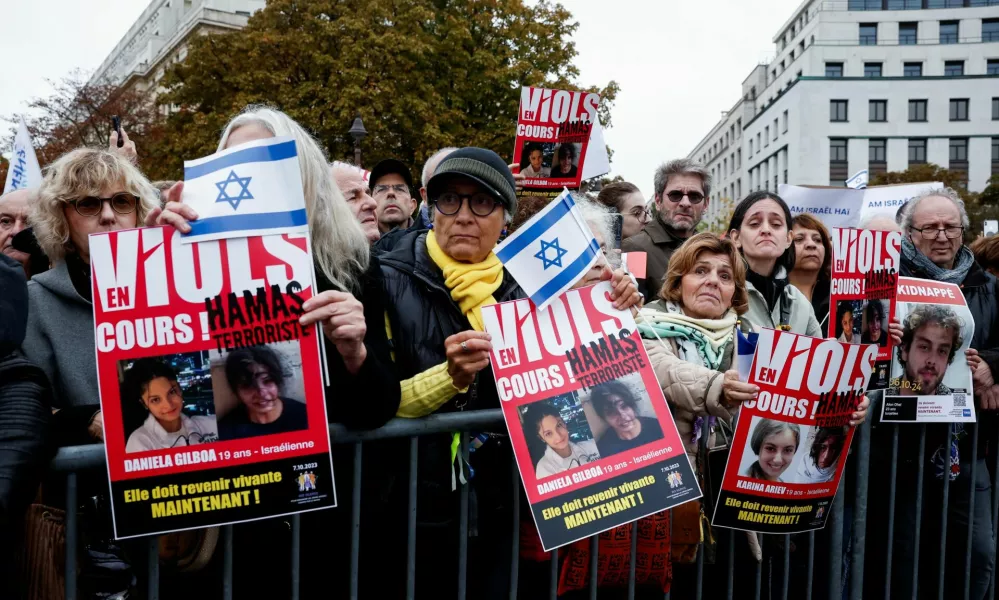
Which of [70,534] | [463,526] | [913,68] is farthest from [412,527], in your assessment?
[913,68]

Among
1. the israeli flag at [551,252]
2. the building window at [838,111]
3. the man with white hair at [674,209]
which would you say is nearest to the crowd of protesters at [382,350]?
the israeli flag at [551,252]

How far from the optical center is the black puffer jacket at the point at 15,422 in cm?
173

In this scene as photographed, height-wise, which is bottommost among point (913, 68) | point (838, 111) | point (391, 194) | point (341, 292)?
point (341, 292)

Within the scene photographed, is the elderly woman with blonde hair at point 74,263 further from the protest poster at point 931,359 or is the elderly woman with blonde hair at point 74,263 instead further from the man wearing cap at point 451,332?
the protest poster at point 931,359

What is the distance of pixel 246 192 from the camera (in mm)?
1897

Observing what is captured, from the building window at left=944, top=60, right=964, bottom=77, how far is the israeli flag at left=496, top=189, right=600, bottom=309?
242ft

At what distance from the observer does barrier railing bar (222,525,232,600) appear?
2.02 meters

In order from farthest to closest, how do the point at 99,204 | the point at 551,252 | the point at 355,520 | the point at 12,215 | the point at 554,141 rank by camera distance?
the point at 554,141 → the point at 12,215 → the point at 99,204 → the point at 551,252 → the point at 355,520

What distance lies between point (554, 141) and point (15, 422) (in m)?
4.57

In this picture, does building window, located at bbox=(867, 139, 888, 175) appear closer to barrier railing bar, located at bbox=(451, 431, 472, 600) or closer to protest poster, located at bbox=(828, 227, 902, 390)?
protest poster, located at bbox=(828, 227, 902, 390)

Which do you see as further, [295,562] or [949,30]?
[949,30]

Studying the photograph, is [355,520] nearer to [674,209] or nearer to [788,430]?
[788,430]

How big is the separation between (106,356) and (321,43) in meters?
21.9

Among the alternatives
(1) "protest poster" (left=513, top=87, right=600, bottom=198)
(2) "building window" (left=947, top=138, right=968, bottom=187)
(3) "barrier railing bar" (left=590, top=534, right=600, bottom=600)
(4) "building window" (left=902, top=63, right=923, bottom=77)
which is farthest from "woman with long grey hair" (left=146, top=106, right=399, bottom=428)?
(4) "building window" (left=902, top=63, right=923, bottom=77)
